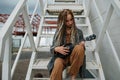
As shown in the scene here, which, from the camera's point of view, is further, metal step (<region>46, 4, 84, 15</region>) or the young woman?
metal step (<region>46, 4, 84, 15</region>)

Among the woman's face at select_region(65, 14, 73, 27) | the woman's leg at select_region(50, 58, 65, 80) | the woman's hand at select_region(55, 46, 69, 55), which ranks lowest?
the woman's leg at select_region(50, 58, 65, 80)

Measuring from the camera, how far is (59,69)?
190 centimetres

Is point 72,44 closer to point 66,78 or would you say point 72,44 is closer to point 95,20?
point 66,78

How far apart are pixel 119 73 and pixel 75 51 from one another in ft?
1.55

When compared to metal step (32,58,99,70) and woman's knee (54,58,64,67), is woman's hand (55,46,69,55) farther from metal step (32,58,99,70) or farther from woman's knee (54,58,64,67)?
metal step (32,58,99,70)

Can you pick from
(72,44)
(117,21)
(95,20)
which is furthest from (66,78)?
(95,20)

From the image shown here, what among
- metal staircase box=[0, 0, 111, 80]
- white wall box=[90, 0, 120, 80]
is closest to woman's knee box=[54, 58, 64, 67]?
metal staircase box=[0, 0, 111, 80]

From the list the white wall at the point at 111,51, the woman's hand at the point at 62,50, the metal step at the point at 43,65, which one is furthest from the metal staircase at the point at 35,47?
the woman's hand at the point at 62,50

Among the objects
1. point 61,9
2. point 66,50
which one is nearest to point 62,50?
point 66,50

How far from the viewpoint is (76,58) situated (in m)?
1.93

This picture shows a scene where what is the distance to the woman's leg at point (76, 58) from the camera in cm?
193

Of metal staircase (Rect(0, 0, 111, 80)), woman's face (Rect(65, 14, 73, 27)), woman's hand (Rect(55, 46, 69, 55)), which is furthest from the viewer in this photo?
woman's face (Rect(65, 14, 73, 27))

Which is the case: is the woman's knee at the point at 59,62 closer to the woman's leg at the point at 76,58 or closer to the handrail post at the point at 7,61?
the woman's leg at the point at 76,58

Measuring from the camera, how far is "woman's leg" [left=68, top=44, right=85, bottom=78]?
1.93 m
